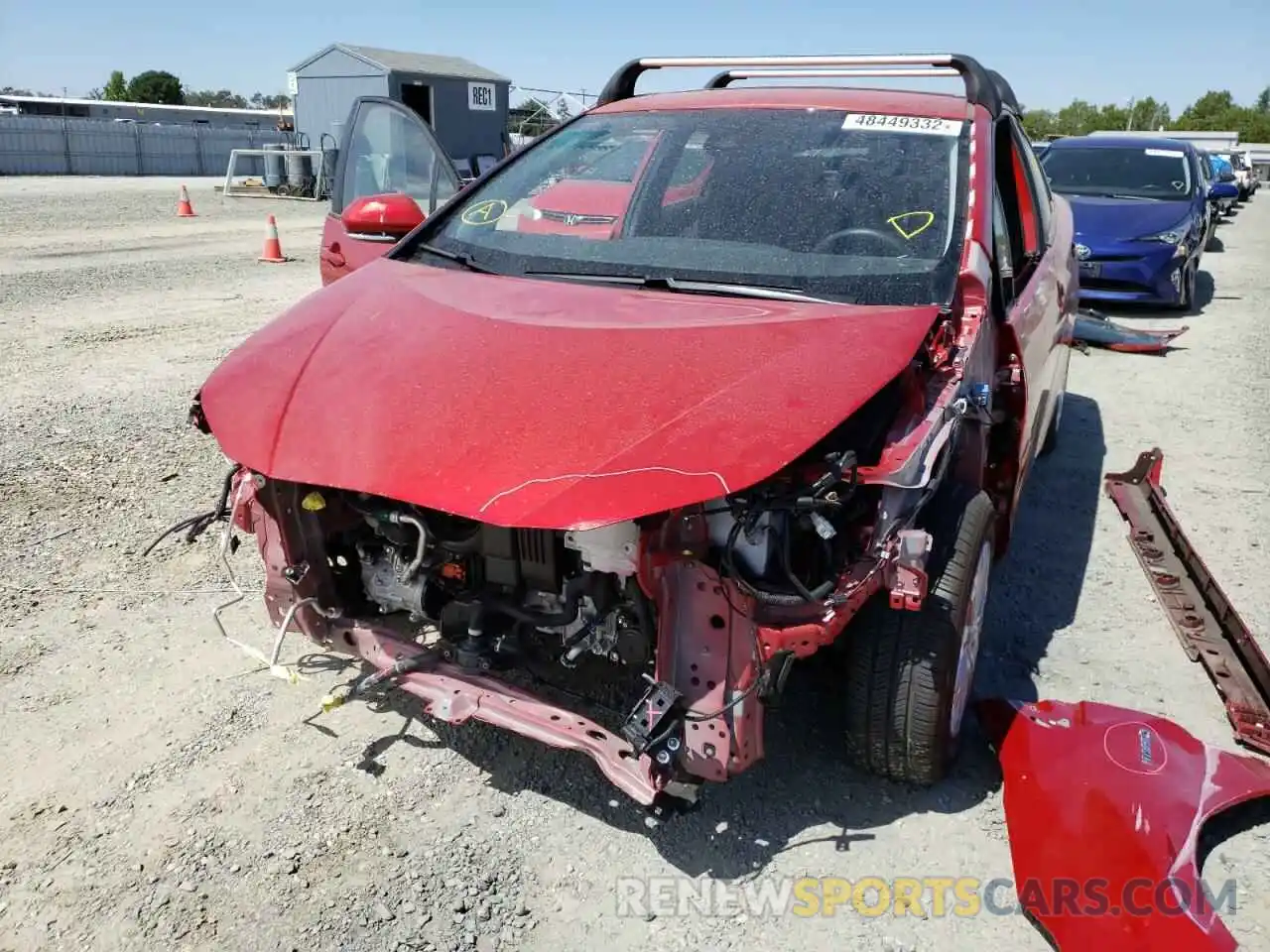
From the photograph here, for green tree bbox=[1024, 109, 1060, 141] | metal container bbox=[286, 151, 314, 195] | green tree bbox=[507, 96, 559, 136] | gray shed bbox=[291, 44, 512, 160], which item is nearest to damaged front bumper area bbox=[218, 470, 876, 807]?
gray shed bbox=[291, 44, 512, 160]

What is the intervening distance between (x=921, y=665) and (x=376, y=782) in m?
1.54

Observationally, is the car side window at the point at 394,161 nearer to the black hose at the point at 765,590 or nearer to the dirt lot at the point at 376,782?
the dirt lot at the point at 376,782

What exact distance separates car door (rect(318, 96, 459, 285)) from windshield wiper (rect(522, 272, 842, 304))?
176 centimetres

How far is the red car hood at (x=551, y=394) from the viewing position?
2143 millimetres

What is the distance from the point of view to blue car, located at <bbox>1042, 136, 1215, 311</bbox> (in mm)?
9500

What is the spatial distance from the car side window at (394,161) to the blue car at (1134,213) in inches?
269

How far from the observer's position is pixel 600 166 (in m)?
3.74

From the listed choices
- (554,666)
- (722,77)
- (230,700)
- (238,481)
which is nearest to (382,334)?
(238,481)

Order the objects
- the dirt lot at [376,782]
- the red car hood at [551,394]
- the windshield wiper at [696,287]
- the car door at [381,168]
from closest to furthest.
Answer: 1. the red car hood at [551,394]
2. the dirt lot at [376,782]
3. the windshield wiper at [696,287]
4. the car door at [381,168]

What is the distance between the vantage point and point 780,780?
114 inches

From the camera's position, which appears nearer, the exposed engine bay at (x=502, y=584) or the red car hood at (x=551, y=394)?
the red car hood at (x=551, y=394)

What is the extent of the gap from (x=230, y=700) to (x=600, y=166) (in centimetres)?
225

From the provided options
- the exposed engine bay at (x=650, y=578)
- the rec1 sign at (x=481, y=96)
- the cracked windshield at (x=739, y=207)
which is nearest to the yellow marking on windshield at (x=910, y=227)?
the cracked windshield at (x=739, y=207)

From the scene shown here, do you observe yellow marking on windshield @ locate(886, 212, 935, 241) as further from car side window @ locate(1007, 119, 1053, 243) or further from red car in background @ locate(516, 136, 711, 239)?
car side window @ locate(1007, 119, 1053, 243)
